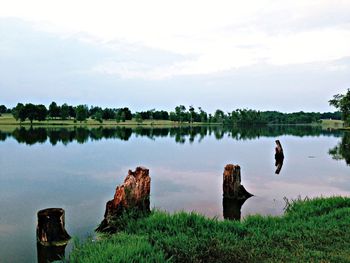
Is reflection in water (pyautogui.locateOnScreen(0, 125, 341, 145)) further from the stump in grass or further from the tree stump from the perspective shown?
the tree stump

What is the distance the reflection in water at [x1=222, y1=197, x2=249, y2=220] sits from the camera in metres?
15.7

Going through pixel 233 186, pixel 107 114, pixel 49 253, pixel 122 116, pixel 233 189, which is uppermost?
pixel 107 114

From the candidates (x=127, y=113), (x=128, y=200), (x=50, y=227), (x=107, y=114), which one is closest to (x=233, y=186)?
(x=128, y=200)

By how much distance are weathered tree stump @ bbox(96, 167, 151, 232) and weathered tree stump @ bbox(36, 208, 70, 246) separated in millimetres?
1727

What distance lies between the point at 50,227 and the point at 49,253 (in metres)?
0.85

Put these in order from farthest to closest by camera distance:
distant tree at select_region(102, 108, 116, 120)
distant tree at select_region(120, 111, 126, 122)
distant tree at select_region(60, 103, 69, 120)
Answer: distant tree at select_region(102, 108, 116, 120), distant tree at select_region(120, 111, 126, 122), distant tree at select_region(60, 103, 69, 120)

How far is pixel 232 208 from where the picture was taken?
56.4ft

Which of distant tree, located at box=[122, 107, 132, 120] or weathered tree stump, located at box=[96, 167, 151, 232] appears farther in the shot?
distant tree, located at box=[122, 107, 132, 120]

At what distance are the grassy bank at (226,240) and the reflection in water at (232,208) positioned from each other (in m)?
3.66

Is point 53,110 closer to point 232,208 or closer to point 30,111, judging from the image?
point 30,111

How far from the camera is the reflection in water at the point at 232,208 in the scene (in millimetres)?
15680

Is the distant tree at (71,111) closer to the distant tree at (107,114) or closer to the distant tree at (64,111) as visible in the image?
the distant tree at (64,111)

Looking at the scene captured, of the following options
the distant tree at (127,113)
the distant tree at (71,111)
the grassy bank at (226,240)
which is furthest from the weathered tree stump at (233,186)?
the distant tree at (127,113)

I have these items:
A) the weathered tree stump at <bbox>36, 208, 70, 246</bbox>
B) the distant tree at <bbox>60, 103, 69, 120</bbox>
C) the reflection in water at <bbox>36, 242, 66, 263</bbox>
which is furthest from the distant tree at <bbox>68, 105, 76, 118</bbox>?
the reflection in water at <bbox>36, 242, 66, 263</bbox>
